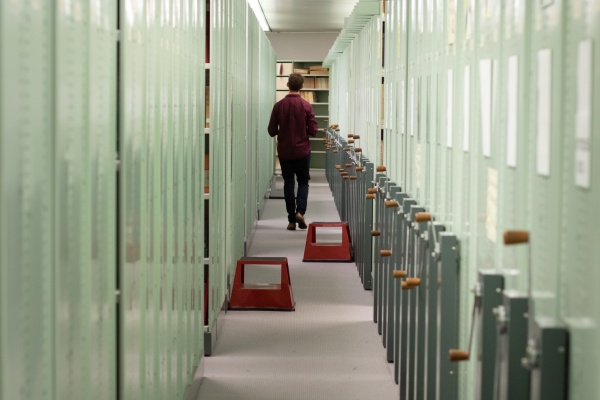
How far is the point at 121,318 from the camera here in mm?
2787

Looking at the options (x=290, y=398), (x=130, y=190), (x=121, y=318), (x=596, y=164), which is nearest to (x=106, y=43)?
(x=130, y=190)

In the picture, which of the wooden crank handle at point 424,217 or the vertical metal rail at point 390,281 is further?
the vertical metal rail at point 390,281

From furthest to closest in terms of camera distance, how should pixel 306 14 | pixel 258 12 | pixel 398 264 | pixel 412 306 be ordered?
pixel 306 14
pixel 258 12
pixel 398 264
pixel 412 306

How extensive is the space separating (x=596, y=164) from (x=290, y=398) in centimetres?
336

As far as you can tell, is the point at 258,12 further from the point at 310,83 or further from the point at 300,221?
the point at 300,221

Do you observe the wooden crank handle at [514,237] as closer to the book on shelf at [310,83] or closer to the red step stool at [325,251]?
the red step stool at [325,251]

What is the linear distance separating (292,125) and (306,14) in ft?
20.5

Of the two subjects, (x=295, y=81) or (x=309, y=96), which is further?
(x=309, y=96)

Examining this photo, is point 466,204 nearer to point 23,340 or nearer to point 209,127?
point 23,340

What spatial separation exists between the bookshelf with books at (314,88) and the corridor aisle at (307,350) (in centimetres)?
1257

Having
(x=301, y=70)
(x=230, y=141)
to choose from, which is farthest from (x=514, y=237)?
(x=301, y=70)

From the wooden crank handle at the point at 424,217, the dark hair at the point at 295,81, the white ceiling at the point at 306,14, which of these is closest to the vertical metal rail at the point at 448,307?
the wooden crank handle at the point at 424,217

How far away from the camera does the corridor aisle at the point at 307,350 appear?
5.04 metres

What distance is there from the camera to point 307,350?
5871 mm
